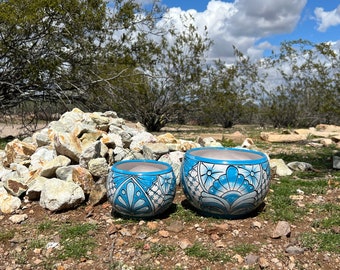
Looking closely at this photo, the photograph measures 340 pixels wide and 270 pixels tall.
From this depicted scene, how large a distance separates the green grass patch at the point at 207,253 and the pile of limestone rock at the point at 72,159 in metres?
1.25

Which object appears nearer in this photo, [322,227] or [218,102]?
[322,227]

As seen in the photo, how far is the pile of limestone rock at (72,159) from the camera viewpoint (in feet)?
12.0

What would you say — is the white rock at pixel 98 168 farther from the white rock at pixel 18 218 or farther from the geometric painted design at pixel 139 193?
the white rock at pixel 18 218

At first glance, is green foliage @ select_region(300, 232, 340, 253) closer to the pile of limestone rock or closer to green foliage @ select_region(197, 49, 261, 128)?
the pile of limestone rock

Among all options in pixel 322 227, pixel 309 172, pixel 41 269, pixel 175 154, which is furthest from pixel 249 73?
pixel 41 269

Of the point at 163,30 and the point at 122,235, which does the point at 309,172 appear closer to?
the point at 122,235

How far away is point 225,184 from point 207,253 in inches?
24.0

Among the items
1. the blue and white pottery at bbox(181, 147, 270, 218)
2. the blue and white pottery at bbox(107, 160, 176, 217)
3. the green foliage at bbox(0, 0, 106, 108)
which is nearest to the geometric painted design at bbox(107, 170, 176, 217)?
the blue and white pottery at bbox(107, 160, 176, 217)

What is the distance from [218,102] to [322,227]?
11.8 meters

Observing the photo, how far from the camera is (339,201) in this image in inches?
151

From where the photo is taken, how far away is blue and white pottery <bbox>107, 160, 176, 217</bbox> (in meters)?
3.12

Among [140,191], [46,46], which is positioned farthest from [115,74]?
[140,191]

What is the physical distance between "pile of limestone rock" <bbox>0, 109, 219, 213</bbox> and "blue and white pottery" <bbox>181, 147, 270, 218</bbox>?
93 cm

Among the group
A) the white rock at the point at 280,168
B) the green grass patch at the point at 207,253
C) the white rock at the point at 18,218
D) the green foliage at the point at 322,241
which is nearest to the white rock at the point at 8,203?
the white rock at the point at 18,218
